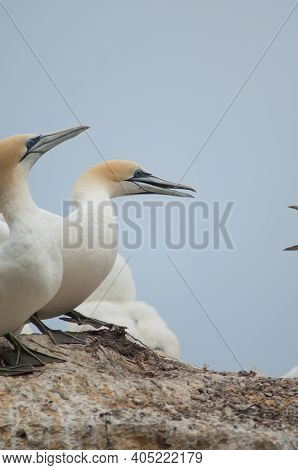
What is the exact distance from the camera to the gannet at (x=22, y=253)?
5117 millimetres

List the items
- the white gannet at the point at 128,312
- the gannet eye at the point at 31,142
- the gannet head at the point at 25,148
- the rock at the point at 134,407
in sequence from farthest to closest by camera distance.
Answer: the white gannet at the point at 128,312, the gannet eye at the point at 31,142, the gannet head at the point at 25,148, the rock at the point at 134,407

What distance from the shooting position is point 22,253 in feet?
16.9

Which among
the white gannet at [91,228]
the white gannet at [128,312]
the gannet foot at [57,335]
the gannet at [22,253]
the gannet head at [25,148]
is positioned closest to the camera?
the gannet at [22,253]

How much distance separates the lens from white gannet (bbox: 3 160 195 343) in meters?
6.36

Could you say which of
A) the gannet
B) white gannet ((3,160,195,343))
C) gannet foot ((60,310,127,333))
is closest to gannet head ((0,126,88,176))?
the gannet

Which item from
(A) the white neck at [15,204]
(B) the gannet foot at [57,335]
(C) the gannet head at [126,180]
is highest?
(C) the gannet head at [126,180]

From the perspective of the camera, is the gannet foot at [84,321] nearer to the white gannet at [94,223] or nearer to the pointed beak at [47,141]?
the white gannet at [94,223]

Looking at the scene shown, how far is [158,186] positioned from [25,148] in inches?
69.8

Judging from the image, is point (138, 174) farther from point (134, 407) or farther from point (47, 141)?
point (134, 407)

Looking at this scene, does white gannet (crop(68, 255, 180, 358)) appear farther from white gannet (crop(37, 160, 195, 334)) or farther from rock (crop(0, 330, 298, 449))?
rock (crop(0, 330, 298, 449))

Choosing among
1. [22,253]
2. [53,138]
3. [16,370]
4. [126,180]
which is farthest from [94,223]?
[16,370]

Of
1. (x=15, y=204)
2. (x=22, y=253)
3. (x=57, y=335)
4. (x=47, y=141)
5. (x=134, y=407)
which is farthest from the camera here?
(x=57, y=335)

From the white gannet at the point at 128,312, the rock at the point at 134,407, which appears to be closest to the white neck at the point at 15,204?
the rock at the point at 134,407

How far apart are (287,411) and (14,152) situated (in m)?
2.31
